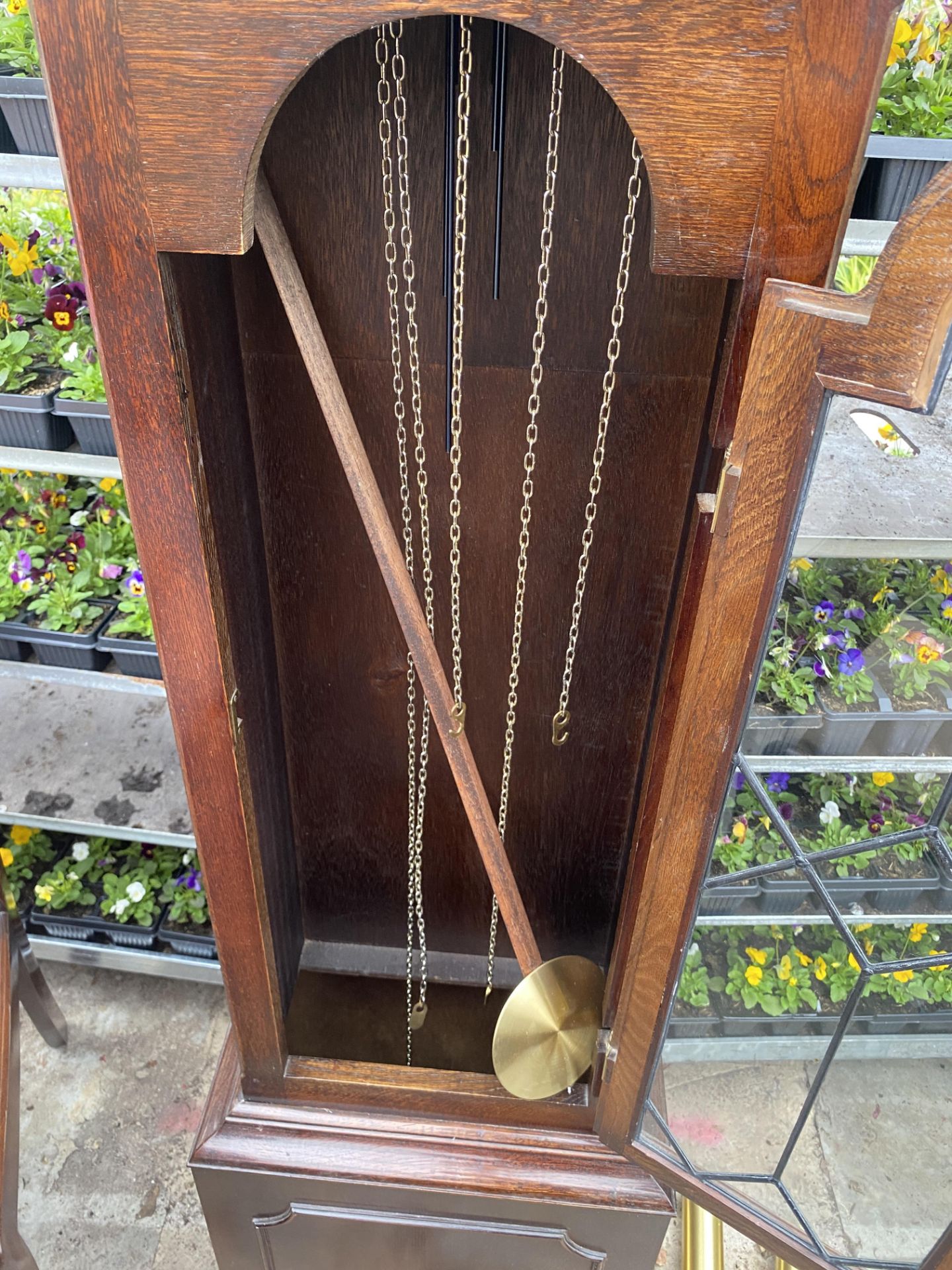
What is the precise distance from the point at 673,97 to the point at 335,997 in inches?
40.4

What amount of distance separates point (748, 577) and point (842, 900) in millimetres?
309

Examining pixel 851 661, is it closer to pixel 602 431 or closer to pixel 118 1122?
pixel 602 431

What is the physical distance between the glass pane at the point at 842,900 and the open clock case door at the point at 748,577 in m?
0.02

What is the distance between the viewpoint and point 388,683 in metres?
1.00

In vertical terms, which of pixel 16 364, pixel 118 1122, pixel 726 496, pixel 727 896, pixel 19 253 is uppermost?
pixel 726 496

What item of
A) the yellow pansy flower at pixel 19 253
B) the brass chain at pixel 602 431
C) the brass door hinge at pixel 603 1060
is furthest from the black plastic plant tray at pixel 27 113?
the brass door hinge at pixel 603 1060

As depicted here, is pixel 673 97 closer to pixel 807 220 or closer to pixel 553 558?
pixel 807 220

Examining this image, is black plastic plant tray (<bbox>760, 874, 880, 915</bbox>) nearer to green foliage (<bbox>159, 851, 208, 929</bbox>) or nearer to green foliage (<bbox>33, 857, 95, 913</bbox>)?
green foliage (<bbox>159, 851, 208, 929</bbox>)

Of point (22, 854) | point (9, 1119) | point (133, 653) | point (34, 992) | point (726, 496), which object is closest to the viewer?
point (726, 496)

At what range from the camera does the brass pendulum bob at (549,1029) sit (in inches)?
31.5

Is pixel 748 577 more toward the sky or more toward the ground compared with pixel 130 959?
more toward the sky

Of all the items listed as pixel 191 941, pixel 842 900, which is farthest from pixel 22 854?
pixel 842 900

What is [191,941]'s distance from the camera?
150 cm

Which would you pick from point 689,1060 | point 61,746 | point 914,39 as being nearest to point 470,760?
point 689,1060
